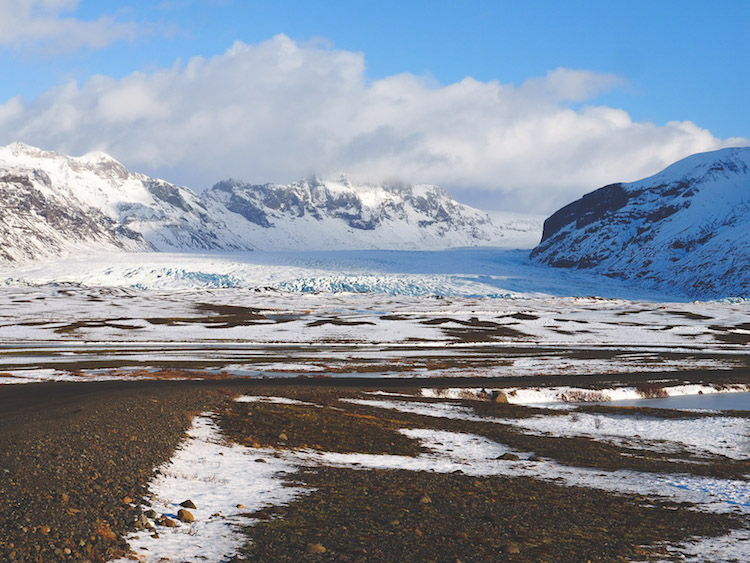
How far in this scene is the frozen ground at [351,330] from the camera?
55969 millimetres

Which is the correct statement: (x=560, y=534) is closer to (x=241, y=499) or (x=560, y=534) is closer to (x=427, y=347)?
(x=241, y=499)

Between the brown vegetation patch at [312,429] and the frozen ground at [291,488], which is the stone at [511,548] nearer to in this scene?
the frozen ground at [291,488]

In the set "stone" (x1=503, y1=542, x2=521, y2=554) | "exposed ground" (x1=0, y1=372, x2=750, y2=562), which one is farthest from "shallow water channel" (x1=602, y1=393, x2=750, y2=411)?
"stone" (x1=503, y1=542, x2=521, y2=554)

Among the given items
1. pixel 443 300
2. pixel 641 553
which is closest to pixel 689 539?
pixel 641 553

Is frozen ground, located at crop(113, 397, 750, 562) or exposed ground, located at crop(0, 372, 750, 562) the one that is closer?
exposed ground, located at crop(0, 372, 750, 562)

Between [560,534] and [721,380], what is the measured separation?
3800 centimetres

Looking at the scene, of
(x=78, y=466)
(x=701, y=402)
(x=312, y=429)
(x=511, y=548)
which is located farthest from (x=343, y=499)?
(x=701, y=402)

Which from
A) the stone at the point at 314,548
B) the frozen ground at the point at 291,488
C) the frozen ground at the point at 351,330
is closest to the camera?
the stone at the point at 314,548

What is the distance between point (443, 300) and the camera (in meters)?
174

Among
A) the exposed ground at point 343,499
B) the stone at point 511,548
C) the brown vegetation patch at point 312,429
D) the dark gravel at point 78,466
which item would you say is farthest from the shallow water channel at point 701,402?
the stone at point 511,548

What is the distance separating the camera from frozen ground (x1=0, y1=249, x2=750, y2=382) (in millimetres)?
55969

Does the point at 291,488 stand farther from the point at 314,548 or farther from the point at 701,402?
the point at 701,402

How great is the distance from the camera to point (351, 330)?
9825 cm

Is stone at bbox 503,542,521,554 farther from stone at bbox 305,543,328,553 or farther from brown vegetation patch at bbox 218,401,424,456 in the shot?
brown vegetation patch at bbox 218,401,424,456
